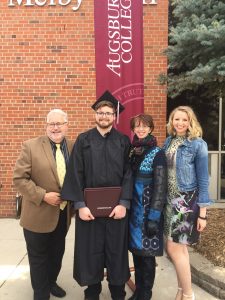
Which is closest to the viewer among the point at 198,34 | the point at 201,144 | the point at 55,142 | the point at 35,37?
the point at 201,144

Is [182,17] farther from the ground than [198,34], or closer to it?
farther from the ground

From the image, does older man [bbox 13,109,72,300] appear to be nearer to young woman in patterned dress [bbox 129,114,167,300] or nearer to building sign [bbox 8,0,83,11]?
young woman in patterned dress [bbox 129,114,167,300]

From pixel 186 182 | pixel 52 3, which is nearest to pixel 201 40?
pixel 186 182

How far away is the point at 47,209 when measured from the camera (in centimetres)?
341

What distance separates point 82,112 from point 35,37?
1553mm

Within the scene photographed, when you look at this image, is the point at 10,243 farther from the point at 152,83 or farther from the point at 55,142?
the point at 152,83

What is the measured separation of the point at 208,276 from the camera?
3.92 meters

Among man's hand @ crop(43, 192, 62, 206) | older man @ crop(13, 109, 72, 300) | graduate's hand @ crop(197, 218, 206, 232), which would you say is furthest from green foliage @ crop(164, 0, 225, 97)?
man's hand @ crop(43, 192, 62, 206)

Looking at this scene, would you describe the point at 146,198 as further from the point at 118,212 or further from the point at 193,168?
the point at 193,168

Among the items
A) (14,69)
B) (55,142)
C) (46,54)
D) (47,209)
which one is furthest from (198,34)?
Result: (14,69)

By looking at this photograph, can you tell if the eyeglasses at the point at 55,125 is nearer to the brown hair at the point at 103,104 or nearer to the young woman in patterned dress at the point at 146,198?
the brown hair at the point at 103,104

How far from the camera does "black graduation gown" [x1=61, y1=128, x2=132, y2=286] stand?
3254mm

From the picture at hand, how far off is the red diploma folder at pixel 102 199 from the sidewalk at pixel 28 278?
1082 mm

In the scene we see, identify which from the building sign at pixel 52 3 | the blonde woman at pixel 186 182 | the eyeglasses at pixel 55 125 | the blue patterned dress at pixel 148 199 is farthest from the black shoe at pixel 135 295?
the building sign at pixel 52 3
